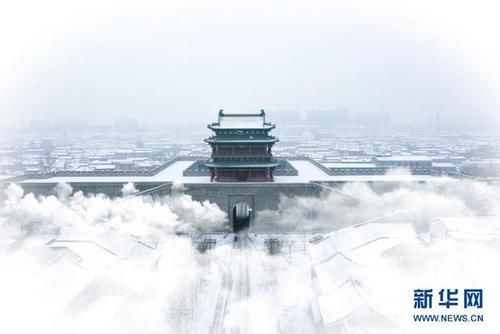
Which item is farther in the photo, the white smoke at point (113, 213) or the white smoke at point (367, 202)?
the white smoke at point (367, 202)

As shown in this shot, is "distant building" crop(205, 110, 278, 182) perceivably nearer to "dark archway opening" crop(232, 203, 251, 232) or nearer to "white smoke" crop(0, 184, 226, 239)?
"dark archway opening" crop(232, 203, 251, 232)

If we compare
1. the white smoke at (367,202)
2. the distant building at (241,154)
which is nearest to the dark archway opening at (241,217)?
the white smoke at (367,202)

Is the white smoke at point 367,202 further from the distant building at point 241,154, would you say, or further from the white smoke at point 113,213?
the white smoke at point 113,213

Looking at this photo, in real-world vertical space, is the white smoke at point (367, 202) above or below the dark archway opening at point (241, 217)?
above

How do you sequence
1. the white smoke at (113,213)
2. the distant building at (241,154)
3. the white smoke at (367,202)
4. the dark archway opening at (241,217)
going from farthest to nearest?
the distant building at (241,154) → the dark archway opening at (241,217) → the white smoke at (367,202) → the white smoke at (113,213)

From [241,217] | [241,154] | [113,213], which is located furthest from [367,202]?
[113,213]

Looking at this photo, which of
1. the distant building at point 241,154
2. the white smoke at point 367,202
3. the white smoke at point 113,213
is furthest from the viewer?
the distant building at point 241,154

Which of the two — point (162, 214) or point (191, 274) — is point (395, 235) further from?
point (162, 214)

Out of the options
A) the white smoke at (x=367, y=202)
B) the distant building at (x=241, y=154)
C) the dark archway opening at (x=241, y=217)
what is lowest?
the dark archway opening at (x=241, y=217)

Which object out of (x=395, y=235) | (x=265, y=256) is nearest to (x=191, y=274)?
(x=265, y=256)
